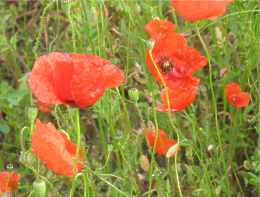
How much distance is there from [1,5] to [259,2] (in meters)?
0.86

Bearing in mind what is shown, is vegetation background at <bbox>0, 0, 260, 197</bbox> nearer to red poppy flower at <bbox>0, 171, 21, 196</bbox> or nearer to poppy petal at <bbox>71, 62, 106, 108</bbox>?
red poppy flower at <bbox>0, 171, 21, 196</bbox>

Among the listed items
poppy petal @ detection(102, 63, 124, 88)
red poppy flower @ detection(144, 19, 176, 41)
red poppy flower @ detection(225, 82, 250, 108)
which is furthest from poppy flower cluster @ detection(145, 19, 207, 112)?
poppy petal @ detection(102, 63, 124, 88)

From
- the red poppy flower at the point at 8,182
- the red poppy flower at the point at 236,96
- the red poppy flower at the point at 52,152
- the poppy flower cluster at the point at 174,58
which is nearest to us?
the red poppy flower at the point at 52,152

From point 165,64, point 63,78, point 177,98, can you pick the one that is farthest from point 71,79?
point 165,64

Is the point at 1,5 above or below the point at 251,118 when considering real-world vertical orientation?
above

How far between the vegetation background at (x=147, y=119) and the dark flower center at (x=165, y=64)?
0.05 metres

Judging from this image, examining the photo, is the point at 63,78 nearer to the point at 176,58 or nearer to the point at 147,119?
the point at 176,58

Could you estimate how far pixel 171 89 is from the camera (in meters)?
1.33

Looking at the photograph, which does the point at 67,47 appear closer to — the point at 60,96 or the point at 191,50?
the point at 191,50

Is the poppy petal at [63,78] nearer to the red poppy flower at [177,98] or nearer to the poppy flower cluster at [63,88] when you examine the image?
the poppy flower cluster at [63,88]

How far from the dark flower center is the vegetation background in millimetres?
53

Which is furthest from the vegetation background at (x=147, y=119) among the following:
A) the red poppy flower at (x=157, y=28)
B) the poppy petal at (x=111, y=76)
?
the poppy petal at (x=111, y=76)

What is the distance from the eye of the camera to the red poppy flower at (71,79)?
1104 millimetres

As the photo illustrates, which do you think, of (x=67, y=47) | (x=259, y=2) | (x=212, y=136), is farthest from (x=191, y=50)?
(x=67, y=47)
